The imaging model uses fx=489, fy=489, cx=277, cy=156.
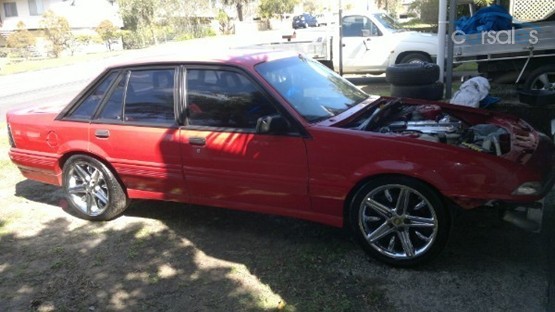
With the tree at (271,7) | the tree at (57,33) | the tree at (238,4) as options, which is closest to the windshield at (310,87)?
the tree at (57,33)

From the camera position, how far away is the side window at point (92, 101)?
457cm

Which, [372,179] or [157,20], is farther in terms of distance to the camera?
[157,20]

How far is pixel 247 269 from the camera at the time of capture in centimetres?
368

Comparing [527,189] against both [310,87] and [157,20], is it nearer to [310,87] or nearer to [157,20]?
[310,87]

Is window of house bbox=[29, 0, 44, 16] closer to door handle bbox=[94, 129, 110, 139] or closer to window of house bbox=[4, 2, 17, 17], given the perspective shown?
window of house bbox=[4, 2, 17, 17]

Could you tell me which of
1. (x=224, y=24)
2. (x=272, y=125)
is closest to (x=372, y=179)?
(x=272, y=125)

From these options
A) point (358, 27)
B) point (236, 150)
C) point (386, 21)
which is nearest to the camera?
point (236, 150)

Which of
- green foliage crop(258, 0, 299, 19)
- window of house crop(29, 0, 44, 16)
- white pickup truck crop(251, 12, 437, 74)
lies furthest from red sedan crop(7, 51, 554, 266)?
green foliage crop(258, 0, 299, 19)

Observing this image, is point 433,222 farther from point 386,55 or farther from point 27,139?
point 386,55

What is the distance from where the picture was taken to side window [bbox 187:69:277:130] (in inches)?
152

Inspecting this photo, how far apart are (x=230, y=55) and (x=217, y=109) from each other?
0.57 meters

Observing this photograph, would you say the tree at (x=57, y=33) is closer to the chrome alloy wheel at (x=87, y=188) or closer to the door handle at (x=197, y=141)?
the chrome alloy wheel at (x=87, y=188)

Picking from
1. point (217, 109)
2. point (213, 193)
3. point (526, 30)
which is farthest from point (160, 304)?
point (526, 30)

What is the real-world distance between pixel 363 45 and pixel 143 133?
8.46 m
